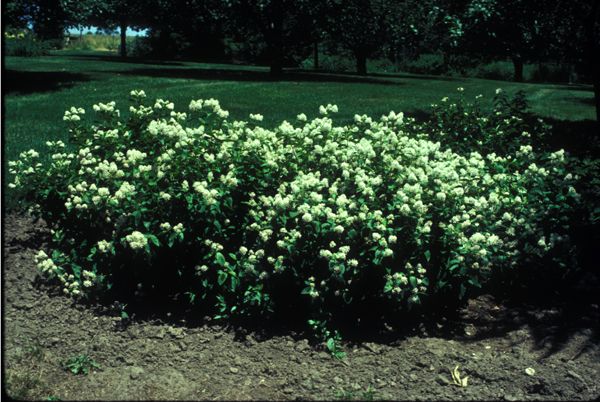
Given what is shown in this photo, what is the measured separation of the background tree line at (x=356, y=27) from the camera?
9289 millimetres

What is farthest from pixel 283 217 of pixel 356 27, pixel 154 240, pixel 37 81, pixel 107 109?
pixel 356 27

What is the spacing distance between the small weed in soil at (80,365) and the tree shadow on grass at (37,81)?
11936 millimetres

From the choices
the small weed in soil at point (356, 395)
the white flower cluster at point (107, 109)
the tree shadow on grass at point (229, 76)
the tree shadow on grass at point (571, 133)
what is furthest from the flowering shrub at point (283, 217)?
the tree shadow on grass at point (229, 76)

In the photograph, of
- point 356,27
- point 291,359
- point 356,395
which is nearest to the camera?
point 356,395

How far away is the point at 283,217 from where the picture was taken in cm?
416

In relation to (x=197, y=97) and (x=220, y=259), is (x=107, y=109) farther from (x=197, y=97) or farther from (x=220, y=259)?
(x=197, y=97)

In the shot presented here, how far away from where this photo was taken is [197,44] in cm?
4459

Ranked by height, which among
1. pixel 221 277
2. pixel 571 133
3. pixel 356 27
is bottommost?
pixel 221 277

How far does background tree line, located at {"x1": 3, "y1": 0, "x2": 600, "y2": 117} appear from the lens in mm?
9289

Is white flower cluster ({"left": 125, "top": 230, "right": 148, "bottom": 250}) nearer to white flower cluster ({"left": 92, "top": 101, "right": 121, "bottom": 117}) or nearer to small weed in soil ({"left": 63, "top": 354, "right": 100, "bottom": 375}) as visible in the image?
small weed in soil ({"left": 63, "top": 354, "right": 100, "bottom": 375})

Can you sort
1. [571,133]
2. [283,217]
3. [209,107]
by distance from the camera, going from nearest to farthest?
1. [283,217]
2. [209,107]
3. [571,133]

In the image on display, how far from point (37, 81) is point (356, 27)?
732 inches

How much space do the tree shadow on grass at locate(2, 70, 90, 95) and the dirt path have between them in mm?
11657

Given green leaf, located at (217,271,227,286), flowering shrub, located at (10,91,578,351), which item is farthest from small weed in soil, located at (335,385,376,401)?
green leaf, located at (217,271,227,286)
